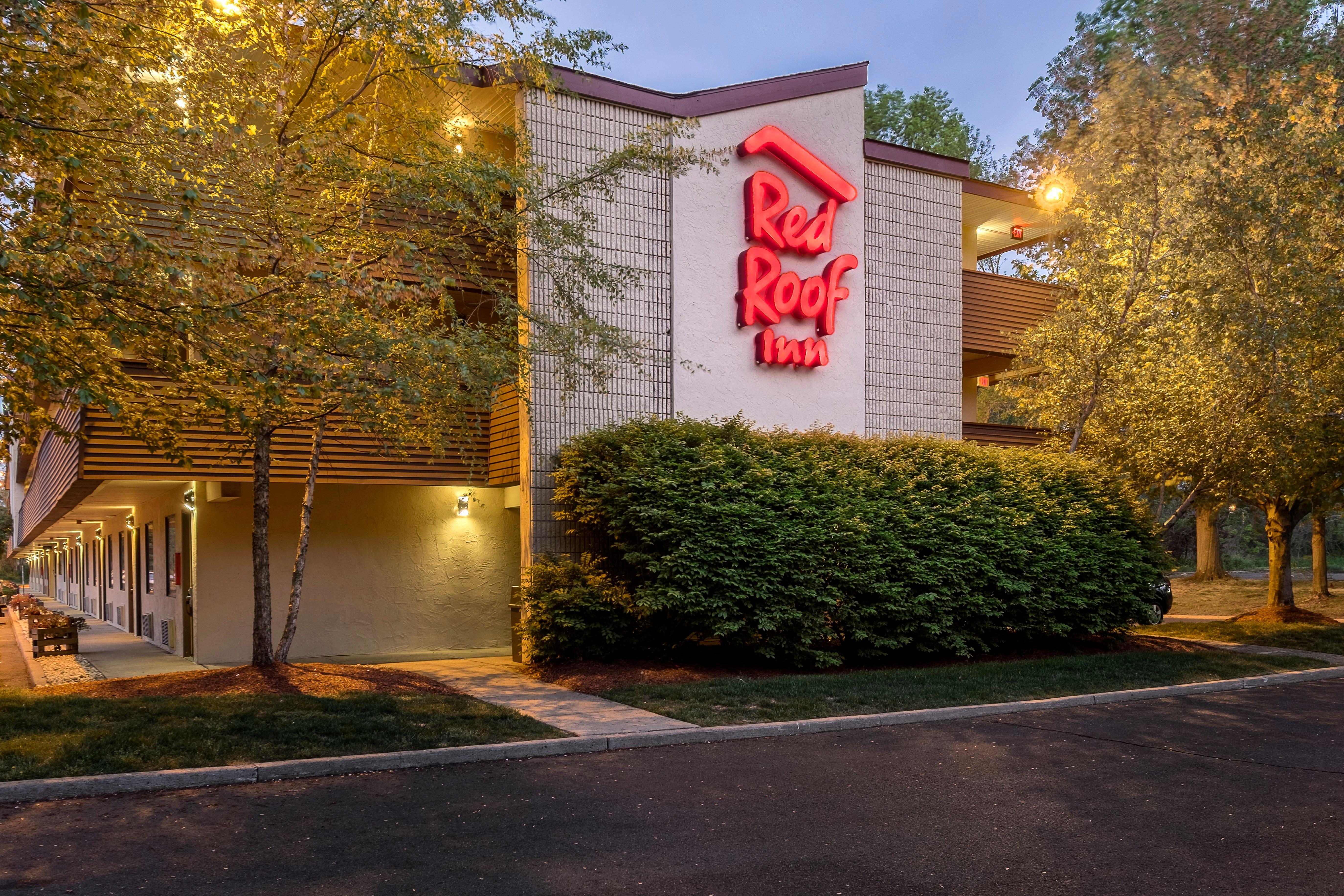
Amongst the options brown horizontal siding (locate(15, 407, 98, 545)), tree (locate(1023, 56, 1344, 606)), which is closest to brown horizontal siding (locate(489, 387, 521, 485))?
brown horizontal siding (locate(15, 407, 98, 545))

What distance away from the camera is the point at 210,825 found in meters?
6.35

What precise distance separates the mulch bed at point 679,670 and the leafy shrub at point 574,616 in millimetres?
198

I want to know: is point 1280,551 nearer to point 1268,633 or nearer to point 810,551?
point 1268,633

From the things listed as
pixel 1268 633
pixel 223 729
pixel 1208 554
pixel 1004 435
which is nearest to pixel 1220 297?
pixel 1004 435

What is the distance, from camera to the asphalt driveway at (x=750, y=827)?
5.29 m

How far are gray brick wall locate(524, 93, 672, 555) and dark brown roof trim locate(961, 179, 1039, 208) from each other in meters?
7.04

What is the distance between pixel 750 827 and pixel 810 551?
7272mm

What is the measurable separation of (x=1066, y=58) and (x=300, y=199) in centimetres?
1611

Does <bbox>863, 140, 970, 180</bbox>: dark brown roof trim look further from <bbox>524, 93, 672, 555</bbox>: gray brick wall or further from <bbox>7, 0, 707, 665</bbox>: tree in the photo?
<bbox>7, 0, 707, 665</bbox>: tree

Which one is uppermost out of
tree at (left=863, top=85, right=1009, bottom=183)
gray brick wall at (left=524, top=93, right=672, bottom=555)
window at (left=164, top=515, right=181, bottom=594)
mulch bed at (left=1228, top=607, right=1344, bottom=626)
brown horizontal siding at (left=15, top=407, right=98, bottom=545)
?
tree at (left=863, top=85, right=1009, bottom=183)

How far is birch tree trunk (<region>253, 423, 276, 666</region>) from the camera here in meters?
11.8

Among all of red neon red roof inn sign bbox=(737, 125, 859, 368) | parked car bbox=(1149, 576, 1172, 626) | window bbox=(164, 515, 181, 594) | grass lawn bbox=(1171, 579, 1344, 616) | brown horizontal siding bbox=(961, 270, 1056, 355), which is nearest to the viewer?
red neon red roof inn sign bbox=(737, 125, 859, 368)

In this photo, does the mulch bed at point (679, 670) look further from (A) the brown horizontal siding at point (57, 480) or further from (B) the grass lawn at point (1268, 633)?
(A) the brown horizontal siding at point (57, 480)

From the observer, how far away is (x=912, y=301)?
1838cm
